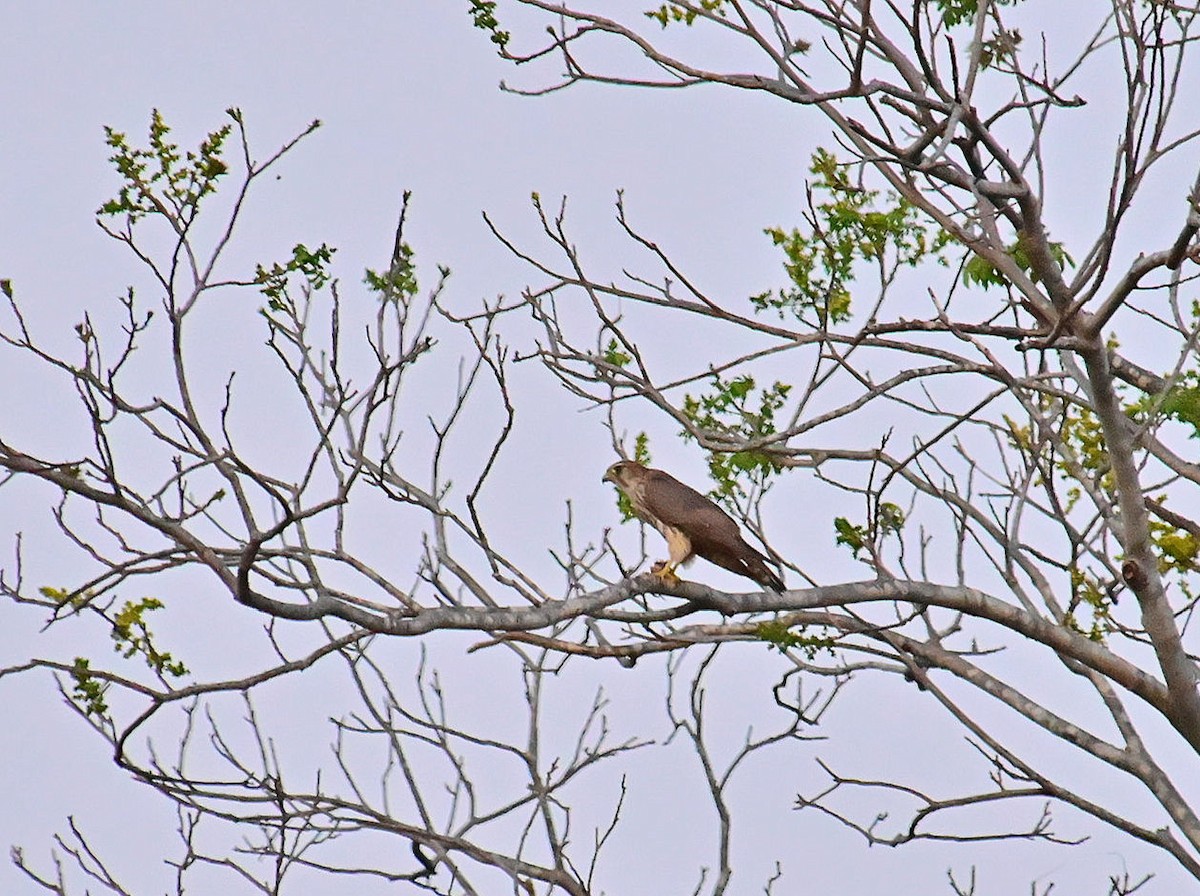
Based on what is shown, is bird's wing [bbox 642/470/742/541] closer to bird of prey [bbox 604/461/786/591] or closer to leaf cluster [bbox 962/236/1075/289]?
bird of prey [bbox 604/461/786/591]

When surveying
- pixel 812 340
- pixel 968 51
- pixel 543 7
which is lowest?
pixel 812 340

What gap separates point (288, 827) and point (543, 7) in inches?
126

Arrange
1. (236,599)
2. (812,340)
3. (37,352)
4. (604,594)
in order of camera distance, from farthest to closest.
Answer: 1. (812,340)
2. (604,594)
3. (37,352)
4. (236,599)

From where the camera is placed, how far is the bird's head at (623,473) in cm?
764

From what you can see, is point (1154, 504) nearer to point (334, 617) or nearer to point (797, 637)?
point (797, 637)

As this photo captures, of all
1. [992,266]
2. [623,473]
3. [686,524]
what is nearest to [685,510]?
[686,524]

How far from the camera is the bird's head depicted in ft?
25.1

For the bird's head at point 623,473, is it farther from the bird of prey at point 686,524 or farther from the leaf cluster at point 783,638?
the leaf cluster at point 783,638

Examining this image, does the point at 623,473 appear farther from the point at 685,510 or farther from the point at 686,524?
the point at 686,524

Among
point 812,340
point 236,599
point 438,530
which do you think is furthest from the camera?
point 812,340

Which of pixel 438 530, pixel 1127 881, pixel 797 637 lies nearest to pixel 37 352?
pixel 438 530

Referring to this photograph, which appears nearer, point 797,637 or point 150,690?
point 150,690

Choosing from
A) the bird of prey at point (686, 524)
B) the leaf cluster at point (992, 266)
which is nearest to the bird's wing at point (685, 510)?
the bird of prey at point (686, 524)

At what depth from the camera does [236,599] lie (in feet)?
13.1
